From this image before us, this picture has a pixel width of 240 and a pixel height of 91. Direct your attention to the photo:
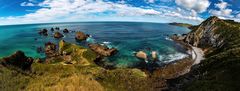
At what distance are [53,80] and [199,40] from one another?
3840 inches

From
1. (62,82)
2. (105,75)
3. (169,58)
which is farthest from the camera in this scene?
(169,58)

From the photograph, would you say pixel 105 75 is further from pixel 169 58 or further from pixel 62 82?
pixel 169 58

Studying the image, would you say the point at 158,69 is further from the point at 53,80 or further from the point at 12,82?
the point at 12,82

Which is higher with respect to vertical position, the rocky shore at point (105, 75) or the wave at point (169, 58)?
the rocky shore at point (105, 75)

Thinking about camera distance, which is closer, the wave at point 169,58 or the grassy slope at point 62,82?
the grassy slope at point 62,82

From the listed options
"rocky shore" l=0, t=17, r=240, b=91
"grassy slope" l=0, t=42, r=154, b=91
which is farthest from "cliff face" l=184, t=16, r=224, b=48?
"grassy slope" l=0, t=42, r=154, b=91

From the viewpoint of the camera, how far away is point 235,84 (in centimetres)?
3656

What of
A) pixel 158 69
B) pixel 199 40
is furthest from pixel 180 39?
pixel 158 69

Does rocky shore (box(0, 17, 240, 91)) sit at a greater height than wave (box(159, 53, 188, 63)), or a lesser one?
greater

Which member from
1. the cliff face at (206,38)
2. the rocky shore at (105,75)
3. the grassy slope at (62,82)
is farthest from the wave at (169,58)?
the grassy slope at (62,82)

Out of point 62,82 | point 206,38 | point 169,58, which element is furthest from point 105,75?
point 206,38

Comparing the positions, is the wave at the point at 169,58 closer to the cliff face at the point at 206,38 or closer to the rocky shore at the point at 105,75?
the rocky shore at the point at 105,75

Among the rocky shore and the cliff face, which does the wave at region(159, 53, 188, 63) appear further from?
the cliff face

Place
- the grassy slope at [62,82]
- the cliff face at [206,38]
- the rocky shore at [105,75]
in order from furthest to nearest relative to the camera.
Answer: the cliff face at [206,38], the rocky shore at [105,75], the grassy slope at [62,82]
